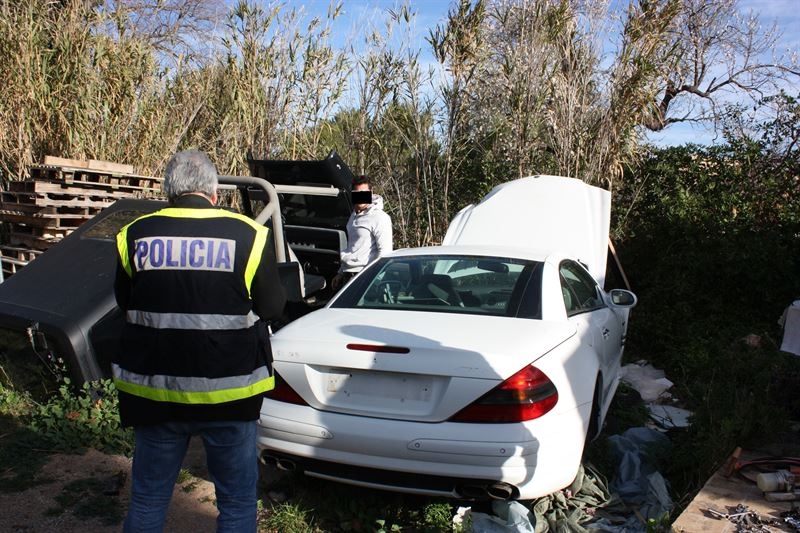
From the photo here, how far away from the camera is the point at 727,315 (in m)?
7.71

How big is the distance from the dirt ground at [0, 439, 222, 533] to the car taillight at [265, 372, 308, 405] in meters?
0.76

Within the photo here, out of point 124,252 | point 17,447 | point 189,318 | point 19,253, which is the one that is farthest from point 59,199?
point 189,318

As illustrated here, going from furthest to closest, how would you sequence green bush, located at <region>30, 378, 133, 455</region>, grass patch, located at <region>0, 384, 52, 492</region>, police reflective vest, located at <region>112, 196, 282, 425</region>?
1. green bush, located at <region>30, 378, 133, 455</region>
2. grass patch, located at <region>0, 384, 52, 492</region>
3. police reflective vest, located at <region>112, 196, 282, 425</region>

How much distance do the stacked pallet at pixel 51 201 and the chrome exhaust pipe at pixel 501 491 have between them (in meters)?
6.30

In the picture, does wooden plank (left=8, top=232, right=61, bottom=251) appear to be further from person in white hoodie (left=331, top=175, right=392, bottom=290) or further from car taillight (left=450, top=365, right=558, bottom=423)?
car taillight (left=450, top=365, right=558, bottom=423)

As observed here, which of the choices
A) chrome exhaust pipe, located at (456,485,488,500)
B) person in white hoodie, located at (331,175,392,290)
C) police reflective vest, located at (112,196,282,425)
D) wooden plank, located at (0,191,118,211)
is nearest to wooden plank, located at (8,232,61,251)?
wooden plank, located at (0,191,118,211)

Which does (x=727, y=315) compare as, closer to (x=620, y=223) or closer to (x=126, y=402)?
(x=620, y=223)

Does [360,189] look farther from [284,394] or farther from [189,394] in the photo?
[189,394]

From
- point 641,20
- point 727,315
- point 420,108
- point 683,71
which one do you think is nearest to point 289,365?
point 727,315

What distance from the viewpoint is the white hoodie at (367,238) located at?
6131 mm

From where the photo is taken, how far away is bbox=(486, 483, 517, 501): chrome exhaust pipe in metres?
3.17

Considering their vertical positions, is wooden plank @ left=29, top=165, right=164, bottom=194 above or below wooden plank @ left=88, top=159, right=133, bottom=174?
below

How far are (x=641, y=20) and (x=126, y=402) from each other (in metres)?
8.23

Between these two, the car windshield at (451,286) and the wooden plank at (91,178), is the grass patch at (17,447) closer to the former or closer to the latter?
the car windshield at (451,286)
